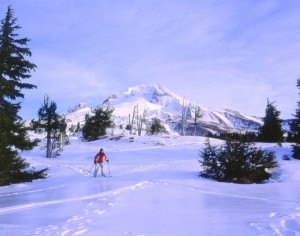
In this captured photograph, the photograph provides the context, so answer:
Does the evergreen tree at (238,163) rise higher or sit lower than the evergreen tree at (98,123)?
lower

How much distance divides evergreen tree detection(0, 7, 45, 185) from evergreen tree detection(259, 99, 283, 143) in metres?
35.9

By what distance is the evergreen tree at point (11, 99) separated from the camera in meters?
19.9

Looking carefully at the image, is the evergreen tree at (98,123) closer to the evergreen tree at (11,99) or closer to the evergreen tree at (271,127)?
the evergreen tree at (271,127)

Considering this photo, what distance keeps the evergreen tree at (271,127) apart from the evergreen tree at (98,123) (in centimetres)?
2428

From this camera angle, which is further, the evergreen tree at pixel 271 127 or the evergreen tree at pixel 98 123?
the evergreen tree at pixel 98 123

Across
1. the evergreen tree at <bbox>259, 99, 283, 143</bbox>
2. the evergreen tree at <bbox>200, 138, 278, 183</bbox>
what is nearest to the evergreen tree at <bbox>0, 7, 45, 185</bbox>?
the evergreen tree at <bbox>200, 138, 278, 183</bbox>

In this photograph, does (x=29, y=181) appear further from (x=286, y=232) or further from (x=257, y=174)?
(x=286, y=232)

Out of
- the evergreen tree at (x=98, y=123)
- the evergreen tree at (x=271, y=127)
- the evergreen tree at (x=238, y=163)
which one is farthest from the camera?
the evergreen tree at (x=98, y=123)

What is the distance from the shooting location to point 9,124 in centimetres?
→ 2045

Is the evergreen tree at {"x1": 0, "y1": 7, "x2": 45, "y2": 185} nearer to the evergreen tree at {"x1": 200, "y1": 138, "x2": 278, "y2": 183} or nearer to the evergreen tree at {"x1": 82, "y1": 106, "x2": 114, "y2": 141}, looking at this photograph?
the evergreen tree at {"x1": 200, "y1": 138, "x2": 278, "y2": 183}

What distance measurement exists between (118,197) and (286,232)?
22.4ft

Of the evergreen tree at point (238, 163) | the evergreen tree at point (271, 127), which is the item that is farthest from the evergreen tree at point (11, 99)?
the evergreen tree at point (271, 127)

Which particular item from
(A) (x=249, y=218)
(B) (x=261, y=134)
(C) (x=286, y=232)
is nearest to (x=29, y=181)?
(A) (x=249, y=218)

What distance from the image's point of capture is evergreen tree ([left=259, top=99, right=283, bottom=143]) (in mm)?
49438
